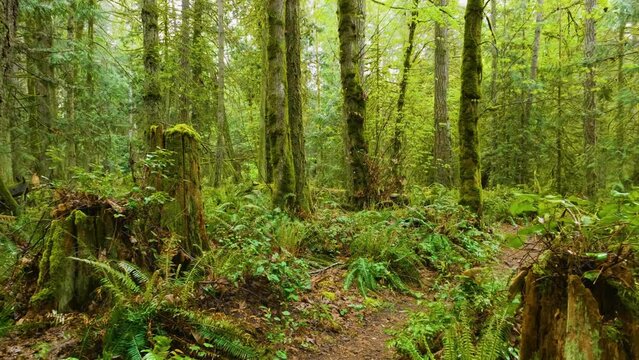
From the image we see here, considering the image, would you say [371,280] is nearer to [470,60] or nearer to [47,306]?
[47,306]

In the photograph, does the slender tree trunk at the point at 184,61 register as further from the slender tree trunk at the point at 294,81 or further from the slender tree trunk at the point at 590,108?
the slender tree trunk at the point at 590,108

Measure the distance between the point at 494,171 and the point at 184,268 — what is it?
1566 centimetres

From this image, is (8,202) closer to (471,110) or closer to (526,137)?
(471,110)

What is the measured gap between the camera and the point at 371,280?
580 centimetres

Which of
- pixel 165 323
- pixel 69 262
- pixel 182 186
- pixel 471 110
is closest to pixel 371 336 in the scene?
pixel 165 323

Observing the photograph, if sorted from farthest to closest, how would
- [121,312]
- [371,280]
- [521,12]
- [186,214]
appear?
1. [521,12]
2. [371,280]
3. [186,214]
4. [121,312]

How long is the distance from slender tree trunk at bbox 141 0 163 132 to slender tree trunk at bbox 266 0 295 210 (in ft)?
9.83

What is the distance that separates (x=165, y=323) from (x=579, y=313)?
119 inches

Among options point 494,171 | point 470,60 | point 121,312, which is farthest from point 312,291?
point 494,171

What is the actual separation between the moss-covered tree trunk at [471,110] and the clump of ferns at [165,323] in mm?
6293

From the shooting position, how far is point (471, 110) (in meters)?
8.21

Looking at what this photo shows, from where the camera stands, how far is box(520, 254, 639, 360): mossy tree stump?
2.19m

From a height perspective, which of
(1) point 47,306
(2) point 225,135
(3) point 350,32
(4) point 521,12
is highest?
(4) point 521,12

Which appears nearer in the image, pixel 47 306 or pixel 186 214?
pixel 47 306
